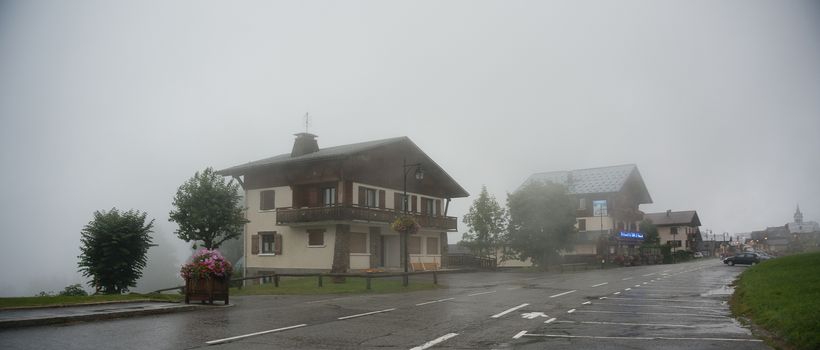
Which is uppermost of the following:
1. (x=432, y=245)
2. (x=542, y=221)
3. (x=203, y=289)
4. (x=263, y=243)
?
(x=542, y=221)

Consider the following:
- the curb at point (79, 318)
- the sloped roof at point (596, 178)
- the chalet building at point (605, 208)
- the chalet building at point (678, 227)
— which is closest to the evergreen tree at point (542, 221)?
the chalet building at point (605, 208)

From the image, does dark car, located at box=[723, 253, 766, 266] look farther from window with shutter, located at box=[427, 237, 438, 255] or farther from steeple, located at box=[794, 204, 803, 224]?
steeple, located at box=[794, 204, 803, 224]

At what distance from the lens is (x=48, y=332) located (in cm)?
1108

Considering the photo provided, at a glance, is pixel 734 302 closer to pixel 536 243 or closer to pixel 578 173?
pixel 536 243

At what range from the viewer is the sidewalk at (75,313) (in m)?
11.8

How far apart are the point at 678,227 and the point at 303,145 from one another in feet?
305

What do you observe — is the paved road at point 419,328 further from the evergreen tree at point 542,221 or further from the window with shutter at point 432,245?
the evergreen tree at point 542,221

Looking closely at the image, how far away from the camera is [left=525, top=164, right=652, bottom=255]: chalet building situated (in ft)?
231

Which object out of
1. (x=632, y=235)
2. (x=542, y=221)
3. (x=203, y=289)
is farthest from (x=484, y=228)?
(x=203, y=289)

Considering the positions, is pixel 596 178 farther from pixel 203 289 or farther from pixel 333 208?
pixel 203 289

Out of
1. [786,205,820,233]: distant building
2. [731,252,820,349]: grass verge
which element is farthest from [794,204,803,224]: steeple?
[731,252,820,349]: grass verge

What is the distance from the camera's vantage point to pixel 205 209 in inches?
1369

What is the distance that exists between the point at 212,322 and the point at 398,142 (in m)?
31.2

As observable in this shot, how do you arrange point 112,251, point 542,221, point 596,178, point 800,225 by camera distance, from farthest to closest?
point 800,225
point 596,178
point 542,221
point 112,251
